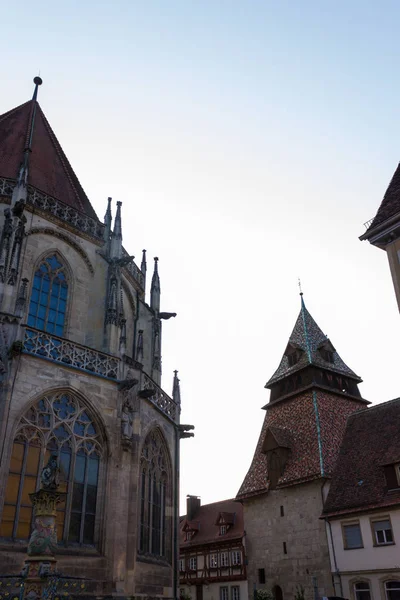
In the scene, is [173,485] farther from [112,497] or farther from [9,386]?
[9,386]

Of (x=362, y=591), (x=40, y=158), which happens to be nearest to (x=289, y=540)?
(x=362, y=591)

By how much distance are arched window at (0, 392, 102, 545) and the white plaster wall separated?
1286 centimetres

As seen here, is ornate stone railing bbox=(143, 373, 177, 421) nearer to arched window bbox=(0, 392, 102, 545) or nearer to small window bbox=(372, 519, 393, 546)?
arched window bbox=(0, 392, 102, 545)

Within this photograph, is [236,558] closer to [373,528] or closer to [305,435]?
[305,435]

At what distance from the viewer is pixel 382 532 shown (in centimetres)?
2125

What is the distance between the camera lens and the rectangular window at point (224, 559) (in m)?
34.1

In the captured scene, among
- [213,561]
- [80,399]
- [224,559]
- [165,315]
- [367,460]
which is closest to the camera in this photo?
[80,399]

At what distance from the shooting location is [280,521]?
2681 cm

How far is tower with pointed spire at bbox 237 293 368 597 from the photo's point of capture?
81.8 feet

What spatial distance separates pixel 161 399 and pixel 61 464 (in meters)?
4.93

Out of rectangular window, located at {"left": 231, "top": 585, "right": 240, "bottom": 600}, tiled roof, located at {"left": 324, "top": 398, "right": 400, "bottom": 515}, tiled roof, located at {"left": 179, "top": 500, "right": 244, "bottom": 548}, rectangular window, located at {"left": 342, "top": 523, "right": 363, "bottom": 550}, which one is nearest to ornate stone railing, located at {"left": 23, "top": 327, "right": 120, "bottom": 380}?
tiled roof, located at {"left": 324, "top": 398, "right": 400, "bottom": 515}

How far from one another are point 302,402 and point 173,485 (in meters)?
15.1

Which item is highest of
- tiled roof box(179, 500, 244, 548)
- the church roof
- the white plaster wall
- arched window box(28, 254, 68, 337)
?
the church roof

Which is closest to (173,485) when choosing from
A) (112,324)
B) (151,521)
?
(151,521)
